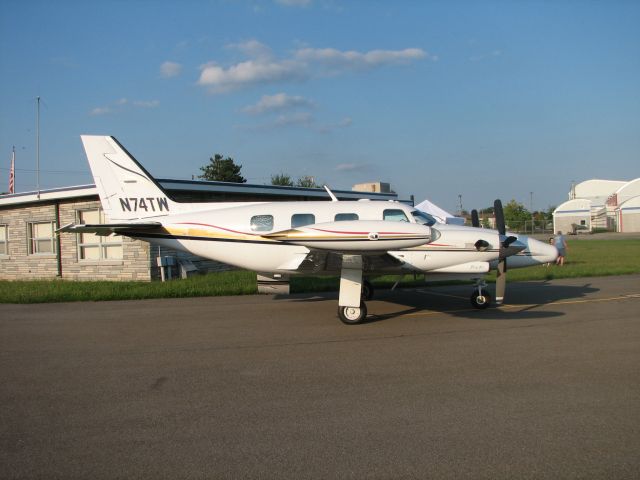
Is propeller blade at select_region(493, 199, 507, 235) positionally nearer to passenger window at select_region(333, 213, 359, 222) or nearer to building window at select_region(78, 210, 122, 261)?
passenger window at select_region(333, 213, 359, 222)

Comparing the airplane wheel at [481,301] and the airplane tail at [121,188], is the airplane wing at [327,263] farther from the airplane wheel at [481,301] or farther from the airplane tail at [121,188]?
the airplane tail at [121,188]

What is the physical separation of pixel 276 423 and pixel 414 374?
2.25 m

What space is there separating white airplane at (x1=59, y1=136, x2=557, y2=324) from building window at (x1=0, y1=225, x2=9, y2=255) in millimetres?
13160

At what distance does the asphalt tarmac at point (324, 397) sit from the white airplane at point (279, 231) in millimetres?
1092

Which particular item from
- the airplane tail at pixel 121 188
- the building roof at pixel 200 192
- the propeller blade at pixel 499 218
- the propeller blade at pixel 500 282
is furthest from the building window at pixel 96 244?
the propeller blade at pixel 500 282

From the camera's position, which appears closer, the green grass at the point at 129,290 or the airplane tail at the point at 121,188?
the airplane tail at the point at 121,188

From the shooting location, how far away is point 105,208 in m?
12.5

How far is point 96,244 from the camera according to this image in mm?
19969


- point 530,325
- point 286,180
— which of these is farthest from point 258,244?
point 286,180

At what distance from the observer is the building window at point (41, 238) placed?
21.1m

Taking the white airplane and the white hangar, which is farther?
the white hangar

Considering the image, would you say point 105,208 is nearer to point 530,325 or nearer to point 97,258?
point 97,258

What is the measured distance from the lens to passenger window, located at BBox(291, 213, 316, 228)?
11.4m

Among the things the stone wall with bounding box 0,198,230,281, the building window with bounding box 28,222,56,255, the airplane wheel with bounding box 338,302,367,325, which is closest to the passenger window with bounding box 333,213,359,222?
the airplane wheel with bounding box 338,302,367,325
